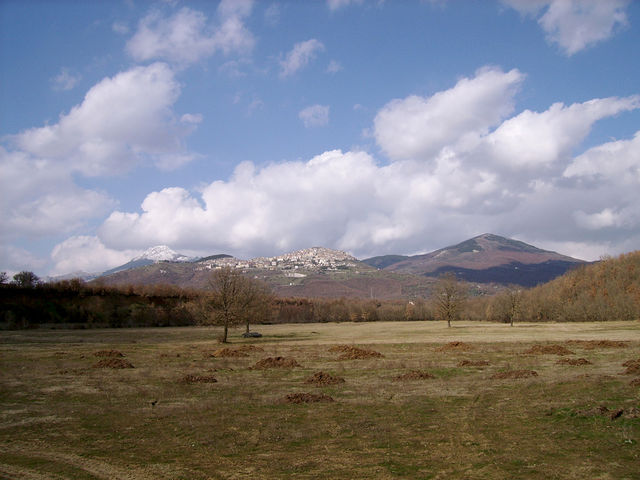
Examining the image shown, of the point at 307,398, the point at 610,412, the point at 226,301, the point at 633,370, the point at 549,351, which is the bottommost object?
the point at 549,351

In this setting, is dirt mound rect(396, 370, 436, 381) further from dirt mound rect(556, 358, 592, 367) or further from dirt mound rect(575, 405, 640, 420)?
dirt mound rect(575, 405, 640, 420)

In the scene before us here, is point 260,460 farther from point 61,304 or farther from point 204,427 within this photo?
point 61,304

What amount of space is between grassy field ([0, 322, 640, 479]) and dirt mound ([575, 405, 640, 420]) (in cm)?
5

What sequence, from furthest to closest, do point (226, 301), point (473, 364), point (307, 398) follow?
1. point (226, 301)
2. point (473, 364)
3. point (307, 398)

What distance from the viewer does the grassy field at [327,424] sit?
10.9 m

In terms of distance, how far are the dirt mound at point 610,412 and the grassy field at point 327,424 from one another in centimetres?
5

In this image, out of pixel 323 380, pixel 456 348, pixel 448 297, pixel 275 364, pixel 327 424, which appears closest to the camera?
pixel 327 424

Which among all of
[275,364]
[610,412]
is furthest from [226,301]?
[610,412]

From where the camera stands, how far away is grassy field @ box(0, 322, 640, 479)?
1089cm

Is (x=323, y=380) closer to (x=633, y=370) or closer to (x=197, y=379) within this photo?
(x=197, y=379)

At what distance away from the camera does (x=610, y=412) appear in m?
14.5

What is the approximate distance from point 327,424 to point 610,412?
9128 millimetres

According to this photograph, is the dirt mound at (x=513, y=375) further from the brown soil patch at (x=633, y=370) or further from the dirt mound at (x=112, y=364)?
the dirt mound at (x=112, y=364)

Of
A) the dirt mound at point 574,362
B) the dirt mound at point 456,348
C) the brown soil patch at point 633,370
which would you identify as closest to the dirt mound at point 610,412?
the brown soil patch at point 633,370
